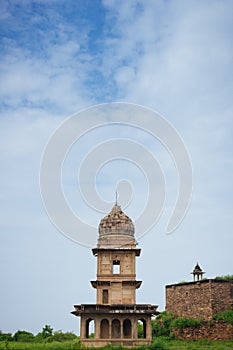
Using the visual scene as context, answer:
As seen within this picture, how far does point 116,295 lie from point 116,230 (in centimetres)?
622

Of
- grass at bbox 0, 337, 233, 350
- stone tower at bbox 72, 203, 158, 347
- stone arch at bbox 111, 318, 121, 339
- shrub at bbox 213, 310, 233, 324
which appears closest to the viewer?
grass at bbox 0, 337, 233, 350

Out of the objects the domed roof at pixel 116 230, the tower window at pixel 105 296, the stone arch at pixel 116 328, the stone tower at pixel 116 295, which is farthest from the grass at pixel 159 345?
the domed roof at pixel 116 230

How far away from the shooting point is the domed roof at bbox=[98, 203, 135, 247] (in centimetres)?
4109

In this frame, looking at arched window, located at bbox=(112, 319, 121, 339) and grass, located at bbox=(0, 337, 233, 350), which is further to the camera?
arched window, located at bbox=(112, 319, 121, 339)

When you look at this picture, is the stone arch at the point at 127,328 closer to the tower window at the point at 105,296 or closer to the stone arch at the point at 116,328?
the stone arch at the point at 116,328

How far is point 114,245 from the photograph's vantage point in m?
40.8

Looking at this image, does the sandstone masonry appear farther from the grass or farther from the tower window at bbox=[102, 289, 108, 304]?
the tower window at bbox=[102, 289, 108, 304]

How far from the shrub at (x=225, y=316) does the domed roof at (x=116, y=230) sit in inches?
440

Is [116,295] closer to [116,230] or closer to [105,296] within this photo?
[105,296]

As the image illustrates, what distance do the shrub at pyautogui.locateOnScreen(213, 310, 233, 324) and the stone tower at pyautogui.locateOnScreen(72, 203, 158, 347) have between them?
7957mm

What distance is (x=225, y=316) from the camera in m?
42.2

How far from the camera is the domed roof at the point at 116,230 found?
41094mm

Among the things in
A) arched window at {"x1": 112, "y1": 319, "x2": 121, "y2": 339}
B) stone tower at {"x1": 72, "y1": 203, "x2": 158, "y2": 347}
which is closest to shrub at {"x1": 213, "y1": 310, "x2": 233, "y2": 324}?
stone tower at {"x1": 72, "y1": 203, "x2": 158, "y2": 347}

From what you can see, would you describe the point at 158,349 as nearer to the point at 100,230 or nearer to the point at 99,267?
the point at 99,267
